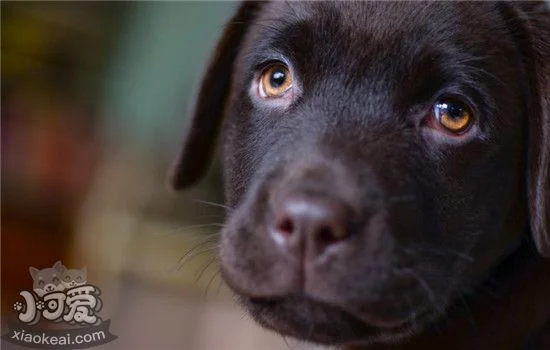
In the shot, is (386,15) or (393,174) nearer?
(393,174)

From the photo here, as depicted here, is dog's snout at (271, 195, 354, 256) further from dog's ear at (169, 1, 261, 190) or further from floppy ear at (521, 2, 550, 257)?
dog's ear at (169, 1, 261, 190)

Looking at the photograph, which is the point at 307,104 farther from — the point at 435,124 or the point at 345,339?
the point at 345,339

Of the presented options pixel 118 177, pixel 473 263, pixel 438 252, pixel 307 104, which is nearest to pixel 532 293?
pixel 473 263

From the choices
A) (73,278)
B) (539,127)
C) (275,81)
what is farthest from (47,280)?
(539,127)

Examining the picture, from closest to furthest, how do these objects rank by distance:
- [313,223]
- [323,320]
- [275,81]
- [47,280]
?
[313,223] < [323,320] < [275,81] < [47,280]

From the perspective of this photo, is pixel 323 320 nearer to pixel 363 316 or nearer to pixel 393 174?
pixel 363 316

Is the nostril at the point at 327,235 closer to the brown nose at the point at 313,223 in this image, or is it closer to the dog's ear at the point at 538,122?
the brown nose at the point at 313,223
